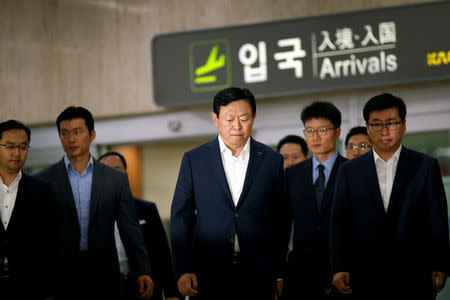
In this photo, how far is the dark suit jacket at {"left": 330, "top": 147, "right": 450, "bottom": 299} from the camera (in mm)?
2385

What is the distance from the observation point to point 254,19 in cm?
538

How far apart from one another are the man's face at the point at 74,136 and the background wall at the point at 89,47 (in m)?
2.83

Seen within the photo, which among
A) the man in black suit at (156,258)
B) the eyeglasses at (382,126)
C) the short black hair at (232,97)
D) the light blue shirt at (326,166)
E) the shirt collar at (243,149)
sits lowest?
the man in black suit at (156,258)

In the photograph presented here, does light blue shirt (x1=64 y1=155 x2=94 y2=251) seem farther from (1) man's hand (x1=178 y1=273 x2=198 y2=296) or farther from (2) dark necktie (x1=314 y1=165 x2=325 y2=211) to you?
(2) dark necktie (x1=314 y1=165 x2=325 y2=211)

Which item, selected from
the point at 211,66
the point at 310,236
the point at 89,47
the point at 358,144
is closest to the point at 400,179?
the point at 310,236

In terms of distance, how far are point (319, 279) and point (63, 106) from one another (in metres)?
3.79

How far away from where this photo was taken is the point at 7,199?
2.53m

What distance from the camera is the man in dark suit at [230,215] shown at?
2.37m

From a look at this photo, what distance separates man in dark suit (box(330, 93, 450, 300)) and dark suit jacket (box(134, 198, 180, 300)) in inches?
55.7

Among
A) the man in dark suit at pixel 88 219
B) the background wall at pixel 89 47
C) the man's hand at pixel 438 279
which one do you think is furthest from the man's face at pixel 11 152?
the background wall at pixel 89 47

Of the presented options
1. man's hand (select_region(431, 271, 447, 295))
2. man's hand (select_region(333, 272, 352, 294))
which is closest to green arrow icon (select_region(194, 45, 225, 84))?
man's hand (select_region(333, 272, 352, 294))

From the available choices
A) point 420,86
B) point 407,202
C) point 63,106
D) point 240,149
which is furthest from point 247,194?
point 63,106

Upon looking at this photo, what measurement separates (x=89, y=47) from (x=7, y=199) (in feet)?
11.7

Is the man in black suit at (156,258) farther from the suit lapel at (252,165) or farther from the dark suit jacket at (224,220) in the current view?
the suit lapel at (252,165)
